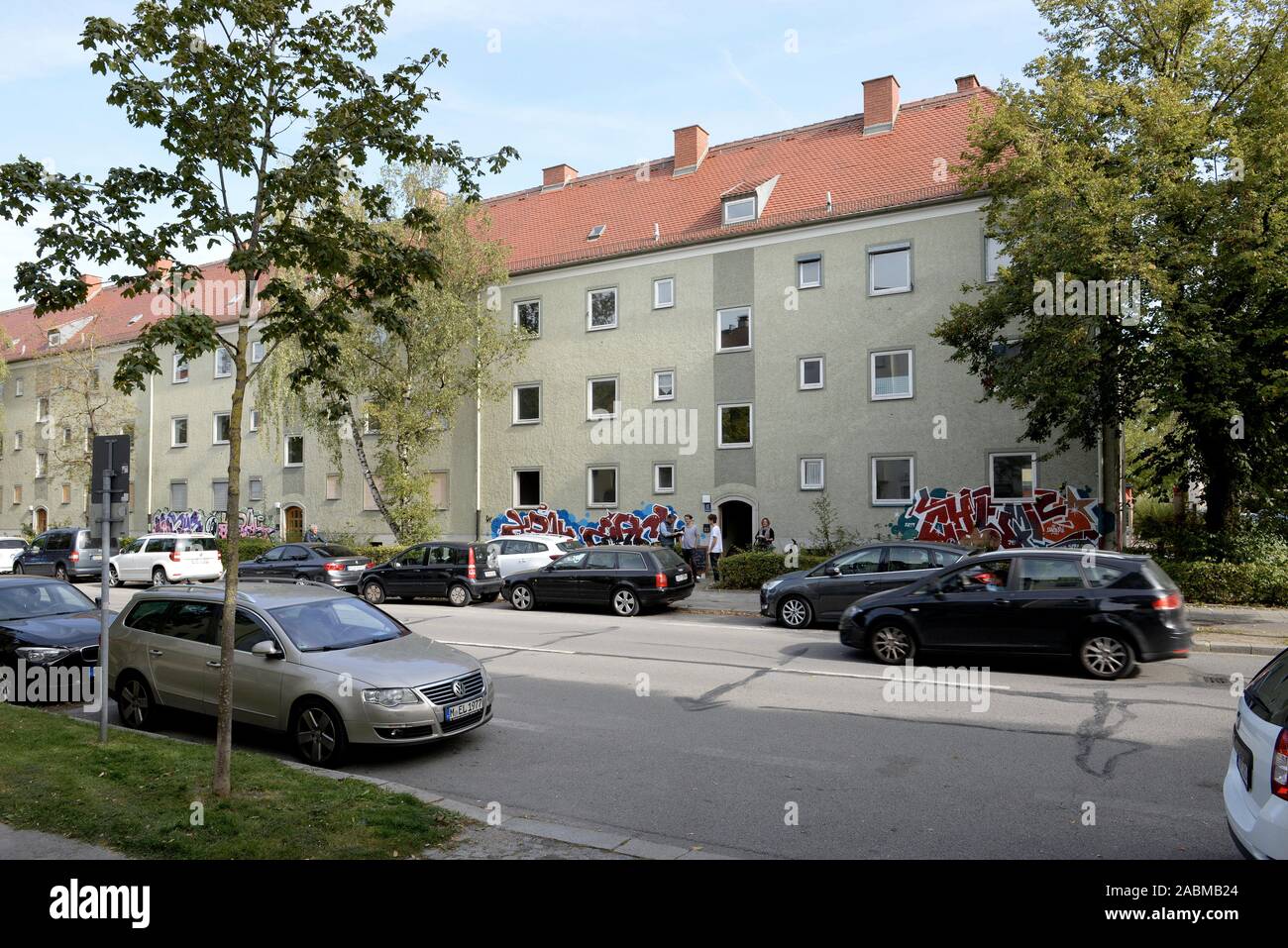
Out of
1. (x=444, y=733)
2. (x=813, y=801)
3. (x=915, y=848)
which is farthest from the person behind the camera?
(x=444, y=733)

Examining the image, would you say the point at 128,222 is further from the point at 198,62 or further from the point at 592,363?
the point at 592,363

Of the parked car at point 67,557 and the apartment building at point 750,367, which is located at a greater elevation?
the apartment building at point 750,367

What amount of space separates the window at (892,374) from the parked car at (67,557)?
80.8 feet

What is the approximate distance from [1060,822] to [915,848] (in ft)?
3.72

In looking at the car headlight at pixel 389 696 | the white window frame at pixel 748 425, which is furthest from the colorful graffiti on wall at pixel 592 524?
the car headlight at pixel 389 696

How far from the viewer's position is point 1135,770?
680 centimetres

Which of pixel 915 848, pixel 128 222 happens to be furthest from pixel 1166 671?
pixel 128 222

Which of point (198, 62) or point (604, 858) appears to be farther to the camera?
point (198, 62)

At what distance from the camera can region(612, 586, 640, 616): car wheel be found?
59.3 feet

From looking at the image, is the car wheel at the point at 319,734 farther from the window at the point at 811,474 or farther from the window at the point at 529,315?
the window at the point at 529,315

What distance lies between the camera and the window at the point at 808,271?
25.9 m

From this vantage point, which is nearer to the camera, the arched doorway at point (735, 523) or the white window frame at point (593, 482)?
the arched doorway at point (735, 523)

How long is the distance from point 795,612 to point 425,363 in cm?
1657

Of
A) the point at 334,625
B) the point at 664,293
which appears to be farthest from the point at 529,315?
the point at 334,625
